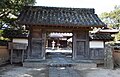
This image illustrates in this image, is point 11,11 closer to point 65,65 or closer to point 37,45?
point 37,45

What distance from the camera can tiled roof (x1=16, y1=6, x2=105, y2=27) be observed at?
1270 cm

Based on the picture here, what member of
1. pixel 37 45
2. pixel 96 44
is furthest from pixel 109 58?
pixel 37 45

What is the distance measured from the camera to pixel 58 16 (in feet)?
46.2

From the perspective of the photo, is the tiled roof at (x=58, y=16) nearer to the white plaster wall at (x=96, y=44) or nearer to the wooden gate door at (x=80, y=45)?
the wooden gate door at (x=80, y=45)

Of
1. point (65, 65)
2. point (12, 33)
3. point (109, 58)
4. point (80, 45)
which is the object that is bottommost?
point (65, 65)

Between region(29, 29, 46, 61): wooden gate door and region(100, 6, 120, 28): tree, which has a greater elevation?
region(100, 6, 120, 28): tree

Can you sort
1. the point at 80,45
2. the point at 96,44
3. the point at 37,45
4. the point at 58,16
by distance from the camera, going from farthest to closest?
the point at 96,44
the point at 58,16
the point at 80,45
the point at 37,45

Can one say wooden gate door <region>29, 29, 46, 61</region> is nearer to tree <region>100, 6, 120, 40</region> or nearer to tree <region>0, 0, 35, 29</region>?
tree <region>0, 0, 35, 29</region>

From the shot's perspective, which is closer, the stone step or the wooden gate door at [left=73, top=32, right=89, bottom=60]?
the stone step

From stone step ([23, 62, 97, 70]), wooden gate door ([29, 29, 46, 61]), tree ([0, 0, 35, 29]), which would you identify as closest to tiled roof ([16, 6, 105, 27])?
tree ([0, 0, 35, 29])

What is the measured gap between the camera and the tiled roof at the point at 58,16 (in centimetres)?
1270

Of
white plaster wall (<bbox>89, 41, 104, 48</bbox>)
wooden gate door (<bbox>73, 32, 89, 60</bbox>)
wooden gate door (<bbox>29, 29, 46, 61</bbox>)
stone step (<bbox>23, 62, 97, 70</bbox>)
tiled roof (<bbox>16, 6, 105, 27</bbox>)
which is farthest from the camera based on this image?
white plaster wall (<bbox>89, 41, 104, 48</bbox>)

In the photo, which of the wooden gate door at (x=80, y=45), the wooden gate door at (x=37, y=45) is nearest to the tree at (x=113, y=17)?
the wooden gate door at (x=80, y=45)

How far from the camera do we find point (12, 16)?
14875 millimetres
